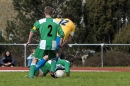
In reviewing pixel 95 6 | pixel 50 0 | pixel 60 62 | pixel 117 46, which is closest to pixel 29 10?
pixel 50 0

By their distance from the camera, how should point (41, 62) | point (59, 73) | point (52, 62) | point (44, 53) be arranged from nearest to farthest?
point (44, 53), point (52, 62), point (41, 62), point (59, 73)

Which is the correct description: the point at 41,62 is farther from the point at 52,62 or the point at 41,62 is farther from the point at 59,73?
the point at 59,73

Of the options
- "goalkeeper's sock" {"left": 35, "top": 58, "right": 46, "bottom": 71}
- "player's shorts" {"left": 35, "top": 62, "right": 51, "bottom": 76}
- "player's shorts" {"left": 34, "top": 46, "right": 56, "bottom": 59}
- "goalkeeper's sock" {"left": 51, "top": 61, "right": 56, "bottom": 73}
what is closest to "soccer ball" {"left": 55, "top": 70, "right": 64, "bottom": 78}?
"player's shorts" {"left": 35, "top": 62, "right": 51, "bottom": 76}

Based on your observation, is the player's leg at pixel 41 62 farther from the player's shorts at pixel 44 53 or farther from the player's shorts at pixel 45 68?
the player's shorts at pixel 45 68

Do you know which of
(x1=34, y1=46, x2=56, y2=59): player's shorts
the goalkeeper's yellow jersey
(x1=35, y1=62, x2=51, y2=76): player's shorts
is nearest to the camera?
(x1=34, y1=46, x2=56, y2=59): player's shorts

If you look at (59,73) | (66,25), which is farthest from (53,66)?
(66,25)

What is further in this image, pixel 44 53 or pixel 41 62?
pixel 41 62

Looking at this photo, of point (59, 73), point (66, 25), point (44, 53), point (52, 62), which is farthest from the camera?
point (66, 25)

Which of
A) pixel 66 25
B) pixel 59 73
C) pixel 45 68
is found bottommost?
pixel 59 73

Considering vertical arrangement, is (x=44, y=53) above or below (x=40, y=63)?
above

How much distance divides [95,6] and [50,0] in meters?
3.27

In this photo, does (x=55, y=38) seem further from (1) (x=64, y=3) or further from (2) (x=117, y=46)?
(1) (x=64, y=3)

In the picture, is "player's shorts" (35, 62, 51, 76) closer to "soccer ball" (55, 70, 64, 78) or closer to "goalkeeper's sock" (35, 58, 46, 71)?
"soccer ball" (55, 70, 64, 78)

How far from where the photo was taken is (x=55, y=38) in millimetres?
12688
